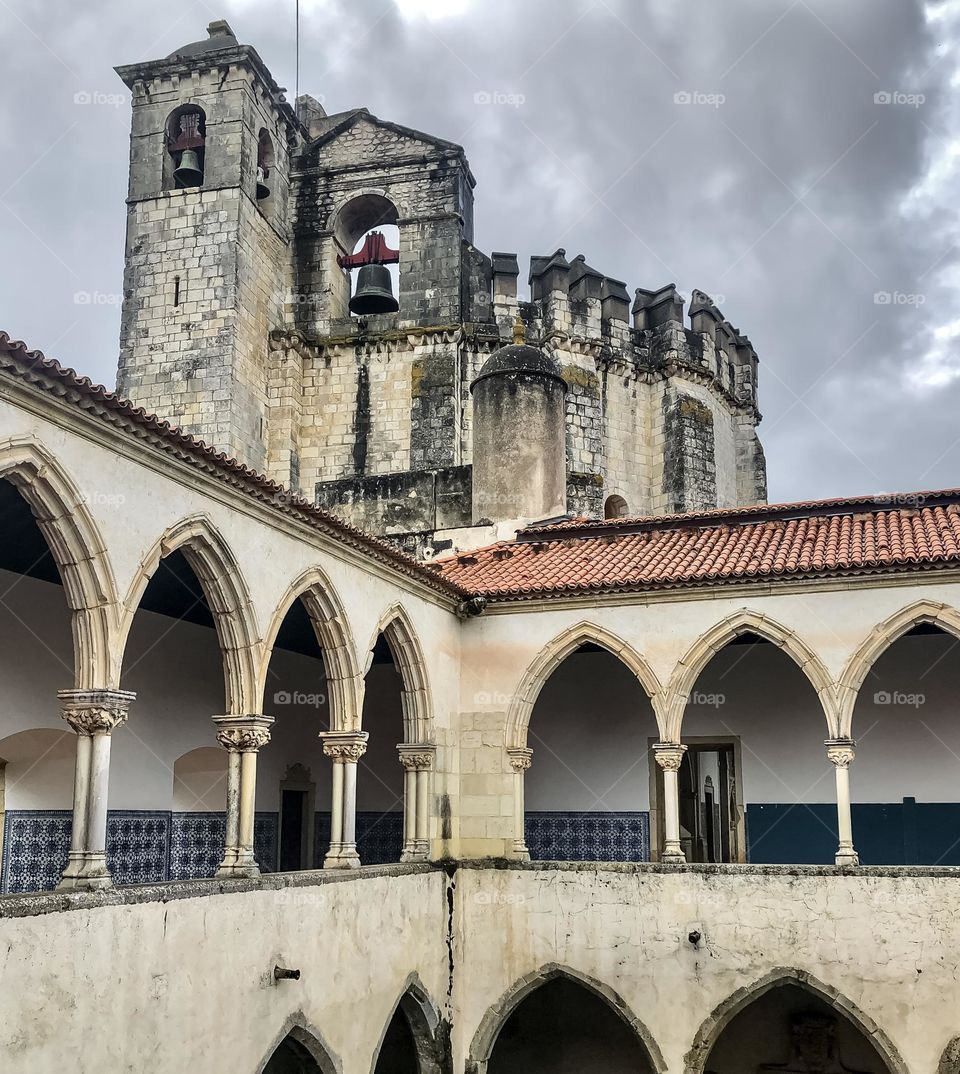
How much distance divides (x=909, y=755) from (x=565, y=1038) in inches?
208

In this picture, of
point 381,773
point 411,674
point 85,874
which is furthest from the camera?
point 381,773

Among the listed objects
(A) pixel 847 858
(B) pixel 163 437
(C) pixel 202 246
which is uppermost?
(C) pixel 202 246

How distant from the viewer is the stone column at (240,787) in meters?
9.25

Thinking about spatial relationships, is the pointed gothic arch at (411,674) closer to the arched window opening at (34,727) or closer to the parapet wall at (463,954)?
the parapet wall at (463,954)

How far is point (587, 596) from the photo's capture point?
1295 centimetres

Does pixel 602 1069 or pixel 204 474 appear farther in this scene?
pixel 602 1069

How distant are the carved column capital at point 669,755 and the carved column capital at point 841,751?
4.99 ft

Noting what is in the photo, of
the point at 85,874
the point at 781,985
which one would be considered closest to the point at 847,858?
the point at 781,985

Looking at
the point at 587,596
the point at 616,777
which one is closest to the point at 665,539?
the point at 587,596

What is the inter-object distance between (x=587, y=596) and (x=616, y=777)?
8.61 feet

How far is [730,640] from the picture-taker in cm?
1249

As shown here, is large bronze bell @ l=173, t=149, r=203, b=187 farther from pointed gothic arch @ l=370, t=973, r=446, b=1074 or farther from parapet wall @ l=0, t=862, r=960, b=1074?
pointed gothic arch @ l=370, t=973, r=446, b=1074

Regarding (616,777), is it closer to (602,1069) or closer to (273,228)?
(602,1069)

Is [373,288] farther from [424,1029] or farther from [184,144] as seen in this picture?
[424,1029]
